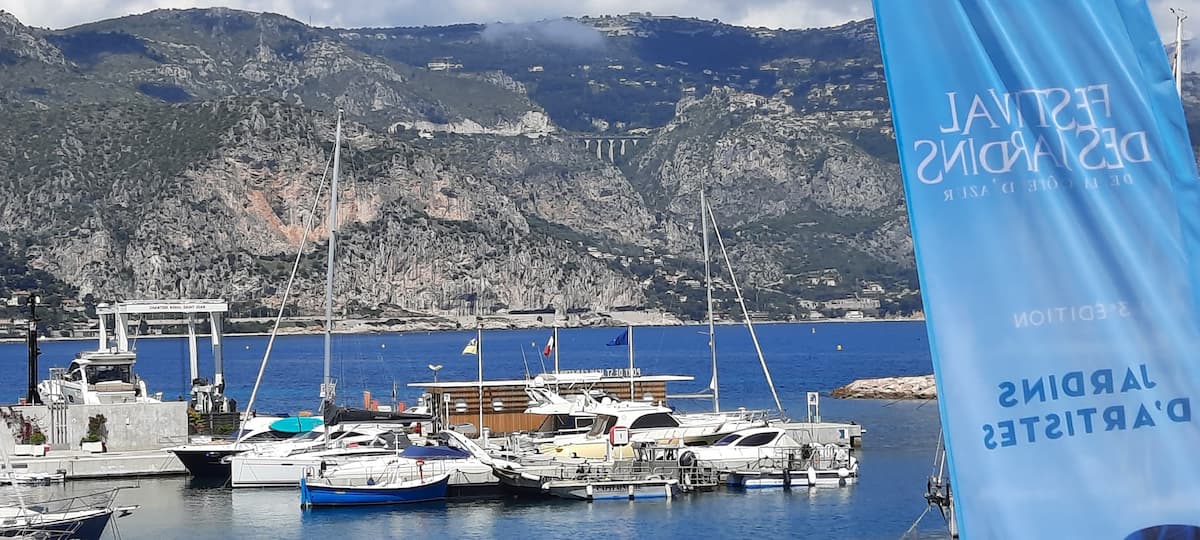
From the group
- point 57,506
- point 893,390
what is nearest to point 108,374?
point 57,506

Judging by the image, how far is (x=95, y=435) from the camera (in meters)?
52.7

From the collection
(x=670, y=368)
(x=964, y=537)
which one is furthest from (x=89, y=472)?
(x=670, y=368)

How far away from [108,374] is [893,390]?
191 ft

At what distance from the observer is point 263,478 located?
48938 mm

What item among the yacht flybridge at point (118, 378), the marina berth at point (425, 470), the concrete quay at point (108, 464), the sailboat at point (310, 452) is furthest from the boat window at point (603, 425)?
the yacht flybridge at point (118, 378)

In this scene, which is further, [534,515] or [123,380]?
[123,380]

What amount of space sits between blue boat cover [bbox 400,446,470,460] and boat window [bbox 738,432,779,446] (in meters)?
8.57

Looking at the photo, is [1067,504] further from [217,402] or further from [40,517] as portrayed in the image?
[217,402]

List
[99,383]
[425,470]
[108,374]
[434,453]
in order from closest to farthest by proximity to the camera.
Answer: [425,470], [434,453], [99,383], [108,374]

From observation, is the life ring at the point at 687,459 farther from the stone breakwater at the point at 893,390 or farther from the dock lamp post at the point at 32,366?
the stone breakwater at the point at 893,390

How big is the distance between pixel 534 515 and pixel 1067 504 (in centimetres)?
3872

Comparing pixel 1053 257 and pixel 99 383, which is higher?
pixel 1053 257

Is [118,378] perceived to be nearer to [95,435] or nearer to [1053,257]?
[95,435]

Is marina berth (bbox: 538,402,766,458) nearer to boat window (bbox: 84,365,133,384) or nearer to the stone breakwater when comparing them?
boat window (bbox: 84,365,133,384)
